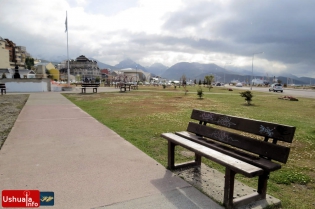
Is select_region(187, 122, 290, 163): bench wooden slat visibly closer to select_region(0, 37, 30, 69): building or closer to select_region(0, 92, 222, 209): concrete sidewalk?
select_region(0, 92, 222, 209): concrete sidewalk

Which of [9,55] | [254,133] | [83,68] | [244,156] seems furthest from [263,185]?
[83,68]

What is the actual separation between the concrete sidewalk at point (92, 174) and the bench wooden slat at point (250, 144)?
36.5 inches

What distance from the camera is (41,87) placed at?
27.0m

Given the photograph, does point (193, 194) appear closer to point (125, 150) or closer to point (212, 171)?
point (212, 171)

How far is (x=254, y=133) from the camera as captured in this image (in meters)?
3.27

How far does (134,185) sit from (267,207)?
174 cm

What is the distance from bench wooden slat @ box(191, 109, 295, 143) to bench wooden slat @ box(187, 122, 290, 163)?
0.12m

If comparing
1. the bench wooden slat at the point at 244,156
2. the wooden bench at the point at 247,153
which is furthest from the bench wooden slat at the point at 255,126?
the bench wooden slat at the point at 244,156

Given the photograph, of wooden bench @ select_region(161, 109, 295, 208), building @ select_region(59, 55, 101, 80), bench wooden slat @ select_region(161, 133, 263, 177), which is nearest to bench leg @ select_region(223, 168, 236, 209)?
wooden bench @ select_region(161, 109, 295, 208)

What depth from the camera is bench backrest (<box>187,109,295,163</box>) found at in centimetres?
285

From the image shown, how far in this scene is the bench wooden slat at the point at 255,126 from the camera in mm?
2854

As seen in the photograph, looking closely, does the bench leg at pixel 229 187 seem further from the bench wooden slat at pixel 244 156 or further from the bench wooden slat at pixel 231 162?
the bench wooden slat at pixel 244 156

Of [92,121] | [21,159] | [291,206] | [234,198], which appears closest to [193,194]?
[234,198]

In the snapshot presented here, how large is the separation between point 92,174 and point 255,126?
2575 millimetres
